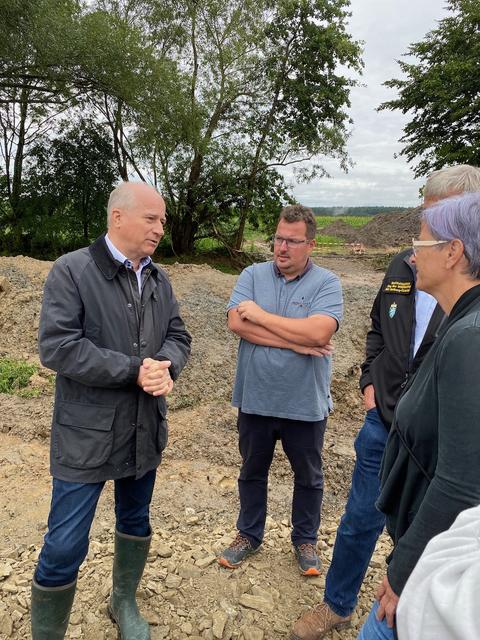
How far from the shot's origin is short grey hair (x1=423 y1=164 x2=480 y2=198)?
2.00m

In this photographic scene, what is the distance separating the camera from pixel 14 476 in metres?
4.25

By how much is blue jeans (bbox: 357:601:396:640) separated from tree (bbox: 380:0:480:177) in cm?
2275

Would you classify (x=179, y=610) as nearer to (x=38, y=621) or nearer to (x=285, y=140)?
(x=38, y=621)

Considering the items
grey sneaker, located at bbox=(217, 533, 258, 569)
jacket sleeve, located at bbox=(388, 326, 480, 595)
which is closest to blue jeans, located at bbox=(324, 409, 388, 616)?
grey sneaker, located at bbox=(217, 533, 258, 569)

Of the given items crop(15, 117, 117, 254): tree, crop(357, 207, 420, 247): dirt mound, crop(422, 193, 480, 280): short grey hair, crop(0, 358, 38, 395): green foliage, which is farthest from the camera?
crop(357, 207, 420, 247): dirt mound

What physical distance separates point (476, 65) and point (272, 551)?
79.1 ft

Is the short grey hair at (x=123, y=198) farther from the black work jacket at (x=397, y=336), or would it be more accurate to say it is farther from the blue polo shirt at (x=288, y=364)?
the black work jacket at (x=397, y=336)

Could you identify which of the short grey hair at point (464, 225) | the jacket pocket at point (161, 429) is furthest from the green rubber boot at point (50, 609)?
the short grey hair at point (464, 225)

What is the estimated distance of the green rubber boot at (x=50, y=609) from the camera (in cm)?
218

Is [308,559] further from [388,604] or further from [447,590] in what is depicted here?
[447,590]

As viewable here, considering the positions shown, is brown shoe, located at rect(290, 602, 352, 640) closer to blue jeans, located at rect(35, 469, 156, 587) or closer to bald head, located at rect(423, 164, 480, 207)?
blue jeans, located at rect(35, 469, 156, 587)

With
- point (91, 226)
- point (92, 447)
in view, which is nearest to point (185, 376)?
point (92, 447)

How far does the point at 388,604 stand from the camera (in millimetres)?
1604

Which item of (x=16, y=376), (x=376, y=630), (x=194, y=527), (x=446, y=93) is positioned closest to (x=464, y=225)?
(x=376, y=630)
